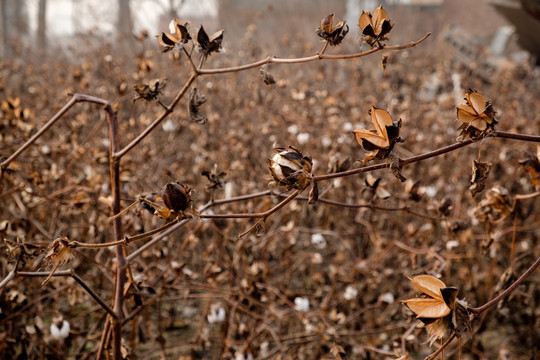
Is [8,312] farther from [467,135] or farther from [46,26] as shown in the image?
[46,26]

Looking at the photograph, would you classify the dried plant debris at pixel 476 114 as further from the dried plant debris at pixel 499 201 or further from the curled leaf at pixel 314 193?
the dried plant debris at pixel 499 201

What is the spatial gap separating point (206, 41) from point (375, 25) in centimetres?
31

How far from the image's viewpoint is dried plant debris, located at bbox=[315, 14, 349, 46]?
0.89 meters

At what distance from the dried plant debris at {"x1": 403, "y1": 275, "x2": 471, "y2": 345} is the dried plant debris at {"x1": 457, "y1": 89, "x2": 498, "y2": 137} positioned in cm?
22

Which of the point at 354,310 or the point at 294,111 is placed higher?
the point at 294,111

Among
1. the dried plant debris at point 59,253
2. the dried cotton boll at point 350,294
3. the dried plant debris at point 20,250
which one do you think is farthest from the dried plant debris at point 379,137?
the dried cotton boll at point 350,294

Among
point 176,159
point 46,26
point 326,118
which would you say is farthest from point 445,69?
point 46,26

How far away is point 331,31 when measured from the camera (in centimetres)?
89

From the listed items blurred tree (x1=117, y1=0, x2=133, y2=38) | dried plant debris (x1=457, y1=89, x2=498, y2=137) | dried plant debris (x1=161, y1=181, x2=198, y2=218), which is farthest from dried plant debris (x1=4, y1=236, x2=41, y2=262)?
blurred tree (x1=117, y1=0, x2=133, y2=38)

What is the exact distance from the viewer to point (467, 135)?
0.72 m

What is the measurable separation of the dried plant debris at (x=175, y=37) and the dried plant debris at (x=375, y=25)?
313mm

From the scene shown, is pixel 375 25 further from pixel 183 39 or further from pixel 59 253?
pixel 59 253

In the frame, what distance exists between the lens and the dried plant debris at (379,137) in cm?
71

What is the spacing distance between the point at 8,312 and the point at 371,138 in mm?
1262
